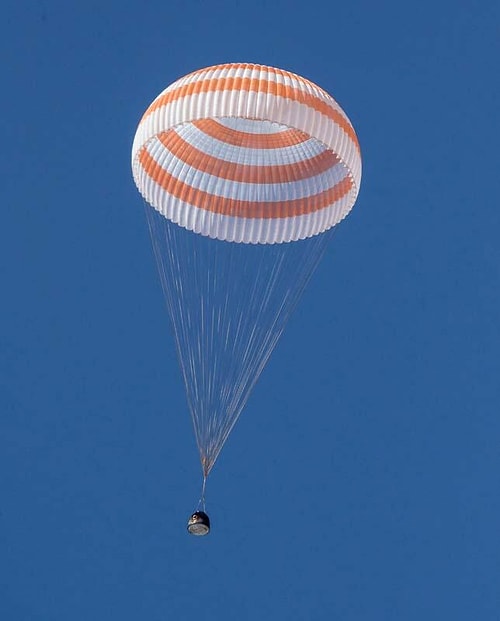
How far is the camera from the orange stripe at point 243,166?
19.3m

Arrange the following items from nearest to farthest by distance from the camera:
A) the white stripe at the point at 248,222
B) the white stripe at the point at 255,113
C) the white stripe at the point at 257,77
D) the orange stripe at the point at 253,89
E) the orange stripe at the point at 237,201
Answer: the white stripe at the point at 255,113, the orange stripe at the point at 253,89, the white stripe at the point at 257,77, the orange stripe at the point at 237,201, the white stripe at the point at 248,222

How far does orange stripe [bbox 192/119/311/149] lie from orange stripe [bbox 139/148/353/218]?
2.65 feet

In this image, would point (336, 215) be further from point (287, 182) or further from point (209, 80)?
point (209, 80)

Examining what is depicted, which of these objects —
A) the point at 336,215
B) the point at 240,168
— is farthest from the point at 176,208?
the point at 336,215

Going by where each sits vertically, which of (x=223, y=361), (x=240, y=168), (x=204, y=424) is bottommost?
(x=204, y=424)

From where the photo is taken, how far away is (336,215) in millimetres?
19406

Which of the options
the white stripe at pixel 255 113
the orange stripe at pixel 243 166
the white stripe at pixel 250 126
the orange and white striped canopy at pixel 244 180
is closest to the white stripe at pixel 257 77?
the white stripe at pixel 255 113

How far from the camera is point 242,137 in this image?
1947 cm

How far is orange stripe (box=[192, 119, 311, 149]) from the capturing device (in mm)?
19359

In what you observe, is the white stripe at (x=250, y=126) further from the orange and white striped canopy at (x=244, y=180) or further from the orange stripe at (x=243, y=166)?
the orange stripe at (x=243, y=166)

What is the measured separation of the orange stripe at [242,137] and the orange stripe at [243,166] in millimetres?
292

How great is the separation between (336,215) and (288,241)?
2.71 feet

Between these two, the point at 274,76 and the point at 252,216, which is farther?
the point at 252,216

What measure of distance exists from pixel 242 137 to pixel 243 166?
16.4 inches
